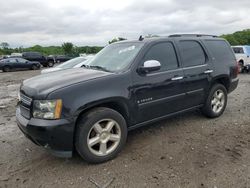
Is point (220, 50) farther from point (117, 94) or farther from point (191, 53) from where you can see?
point (117, 94)

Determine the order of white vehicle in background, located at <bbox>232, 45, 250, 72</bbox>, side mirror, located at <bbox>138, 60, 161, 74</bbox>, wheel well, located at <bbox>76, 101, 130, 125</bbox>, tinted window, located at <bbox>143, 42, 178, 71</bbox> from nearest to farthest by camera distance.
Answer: wheel well, located at <bbox>76, 101, 130, 125</bbox>
side mirror, located at <bbox>138, 60, 161, 74</bbox>
tinted window, located at <bbox>143, 42, 178, 71</bbox>
white vehicle in background, located at <bbox>232, 45, 250, 72</bbox>

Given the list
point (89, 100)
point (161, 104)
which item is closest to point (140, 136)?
point (161, 104)

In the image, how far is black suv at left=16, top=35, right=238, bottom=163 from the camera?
3439mm

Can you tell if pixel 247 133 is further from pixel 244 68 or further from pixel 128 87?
pixel 244 68

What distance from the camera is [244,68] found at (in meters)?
17.4

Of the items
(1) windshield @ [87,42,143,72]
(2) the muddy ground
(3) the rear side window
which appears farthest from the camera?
(3) the rear side window

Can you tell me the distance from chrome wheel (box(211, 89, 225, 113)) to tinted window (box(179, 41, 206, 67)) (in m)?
Result: 0.86

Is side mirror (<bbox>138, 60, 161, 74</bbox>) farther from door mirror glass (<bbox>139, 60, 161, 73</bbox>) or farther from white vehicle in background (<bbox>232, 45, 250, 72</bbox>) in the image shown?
white vehicle in background (<bbox>232, 45, 250, 72</bbox>)

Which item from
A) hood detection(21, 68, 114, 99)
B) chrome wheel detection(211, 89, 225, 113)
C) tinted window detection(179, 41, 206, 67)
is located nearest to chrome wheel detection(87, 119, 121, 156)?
hood detection(21, 68, 114, 99)

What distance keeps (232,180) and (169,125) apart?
214 cm

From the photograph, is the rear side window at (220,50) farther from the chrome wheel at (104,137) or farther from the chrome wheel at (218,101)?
the chrome wheel at (104,137)

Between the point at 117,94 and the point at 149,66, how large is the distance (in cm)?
72

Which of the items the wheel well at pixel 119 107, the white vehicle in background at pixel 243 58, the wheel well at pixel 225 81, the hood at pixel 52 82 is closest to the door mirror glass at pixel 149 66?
the hood at pixel 52 82

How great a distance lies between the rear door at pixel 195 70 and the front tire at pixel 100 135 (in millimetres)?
1647
